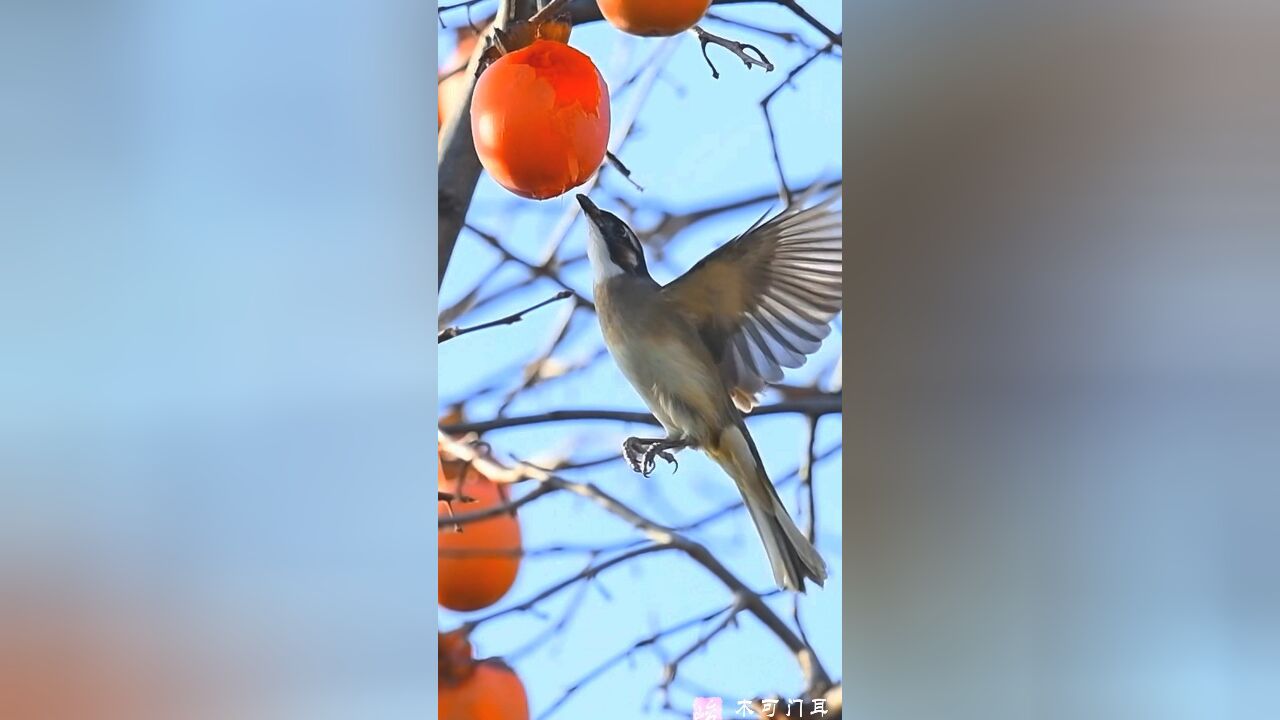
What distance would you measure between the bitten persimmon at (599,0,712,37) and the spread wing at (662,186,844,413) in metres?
0.27

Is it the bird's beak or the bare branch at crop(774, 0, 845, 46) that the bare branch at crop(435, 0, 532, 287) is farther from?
the bare branch at crop(774, 0, 845, 46)

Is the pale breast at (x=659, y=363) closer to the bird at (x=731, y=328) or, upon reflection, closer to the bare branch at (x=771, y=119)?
the bird at (x=731, y=328)

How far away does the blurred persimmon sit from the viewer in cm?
136

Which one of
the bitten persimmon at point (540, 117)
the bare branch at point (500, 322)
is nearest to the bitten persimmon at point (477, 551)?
the bare branch at point (500, 322)

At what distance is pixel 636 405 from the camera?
4.49ft

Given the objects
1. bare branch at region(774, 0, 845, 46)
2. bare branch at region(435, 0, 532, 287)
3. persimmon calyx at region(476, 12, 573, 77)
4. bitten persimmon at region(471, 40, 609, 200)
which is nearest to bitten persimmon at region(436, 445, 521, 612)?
bare branch at region(435, 0, 532, 287)

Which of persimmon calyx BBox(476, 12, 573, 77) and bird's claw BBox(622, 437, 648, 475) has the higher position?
persimmon calyx BBox(476, 12, 573, 77)

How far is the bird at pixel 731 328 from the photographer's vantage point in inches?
53.9

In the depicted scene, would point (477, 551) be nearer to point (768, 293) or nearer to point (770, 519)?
point (770, 519)

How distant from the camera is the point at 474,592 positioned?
4.47ft
